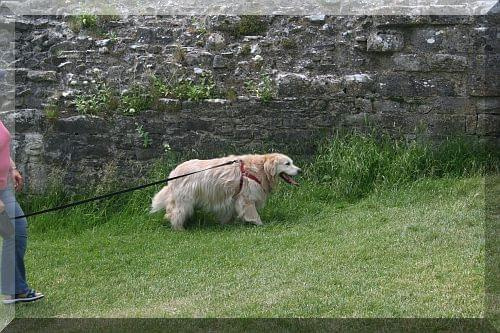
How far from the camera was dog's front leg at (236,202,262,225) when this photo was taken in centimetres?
962

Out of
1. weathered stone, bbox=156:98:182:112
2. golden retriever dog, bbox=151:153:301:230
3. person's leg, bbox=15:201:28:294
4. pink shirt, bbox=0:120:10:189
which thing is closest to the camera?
pink shirt, bbox=0:120:10:189

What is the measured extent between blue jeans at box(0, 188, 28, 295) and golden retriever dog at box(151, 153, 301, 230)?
296cm

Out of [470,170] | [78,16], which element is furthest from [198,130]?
[470,170]

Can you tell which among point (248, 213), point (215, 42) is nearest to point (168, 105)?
point (215, 42)

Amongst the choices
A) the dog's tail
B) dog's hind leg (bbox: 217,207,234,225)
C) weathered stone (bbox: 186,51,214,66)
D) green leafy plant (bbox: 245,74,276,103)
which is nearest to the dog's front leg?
dog's hind leg (bbox: 217,207,234,225)

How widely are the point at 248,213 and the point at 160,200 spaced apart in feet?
3.54

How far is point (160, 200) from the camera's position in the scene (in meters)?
9.86

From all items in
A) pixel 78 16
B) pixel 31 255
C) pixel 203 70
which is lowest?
pixel 31 255

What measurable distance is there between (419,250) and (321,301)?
1.62m

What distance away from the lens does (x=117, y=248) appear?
901 centimetres

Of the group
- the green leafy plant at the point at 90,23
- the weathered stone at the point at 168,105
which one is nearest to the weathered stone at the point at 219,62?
the weathered stone at the point at 168,105

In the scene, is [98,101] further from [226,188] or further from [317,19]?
[317,19]

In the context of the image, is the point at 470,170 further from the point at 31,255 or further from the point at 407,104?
the point at 31,255

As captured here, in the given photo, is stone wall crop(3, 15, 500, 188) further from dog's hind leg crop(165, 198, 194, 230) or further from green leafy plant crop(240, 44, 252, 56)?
dog's hind leg crop(165, 198, 194, 230)
